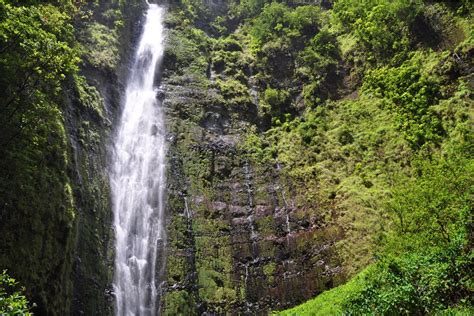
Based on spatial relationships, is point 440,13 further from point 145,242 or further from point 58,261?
point 58,261

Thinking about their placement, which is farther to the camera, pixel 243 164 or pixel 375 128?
pixel 243 164

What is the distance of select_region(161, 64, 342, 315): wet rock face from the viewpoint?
67.4 ft

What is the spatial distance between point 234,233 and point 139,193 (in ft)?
20.1

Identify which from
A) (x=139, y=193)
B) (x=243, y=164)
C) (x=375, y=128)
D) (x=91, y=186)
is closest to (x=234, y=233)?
(x=243, y=164)

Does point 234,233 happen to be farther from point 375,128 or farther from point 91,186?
point 375,128

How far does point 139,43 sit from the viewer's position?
3616cm

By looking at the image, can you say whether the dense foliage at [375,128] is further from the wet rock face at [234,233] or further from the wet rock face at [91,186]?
the wet rock face at [91,186]

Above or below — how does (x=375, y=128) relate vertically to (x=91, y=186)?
above

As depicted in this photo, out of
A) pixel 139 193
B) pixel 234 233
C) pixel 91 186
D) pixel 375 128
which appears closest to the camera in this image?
pixel 91 186

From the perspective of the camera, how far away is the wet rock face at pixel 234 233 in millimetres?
20531

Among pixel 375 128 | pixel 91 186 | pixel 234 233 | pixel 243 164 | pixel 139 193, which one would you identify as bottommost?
pixel 234 233

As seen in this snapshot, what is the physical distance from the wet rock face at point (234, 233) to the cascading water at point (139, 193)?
802mm

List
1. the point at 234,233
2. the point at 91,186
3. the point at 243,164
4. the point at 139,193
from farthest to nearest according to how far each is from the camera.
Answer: the point at 243,164 → the point at 139,193 → the point at 234,233 → the point at 91,186

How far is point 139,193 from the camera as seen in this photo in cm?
2403
